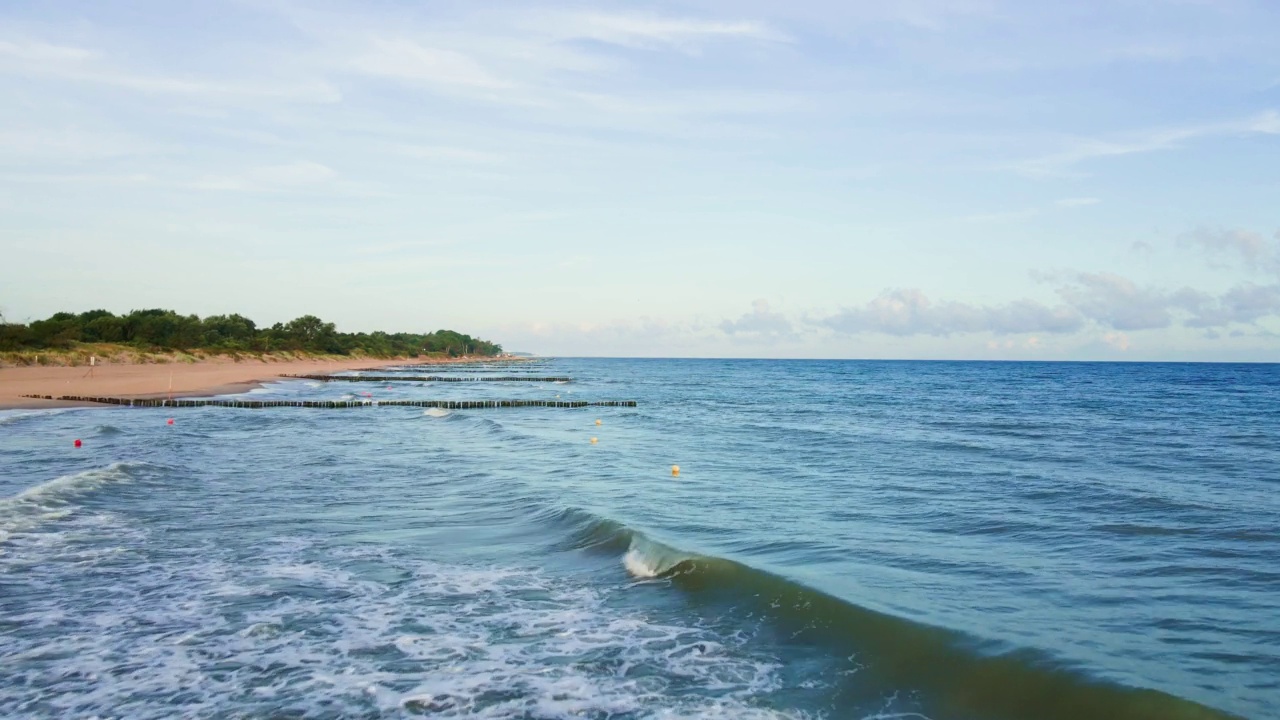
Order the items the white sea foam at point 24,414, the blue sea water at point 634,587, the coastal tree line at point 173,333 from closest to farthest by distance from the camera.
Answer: the blue sea water at point 634,587 < the white sea foam at point 24,414 < the coastal tree line at point 173,333

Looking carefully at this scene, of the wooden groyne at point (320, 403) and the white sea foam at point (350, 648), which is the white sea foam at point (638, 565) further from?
the wooden groyne at point (320, 403)

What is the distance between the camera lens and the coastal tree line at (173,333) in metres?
71.4

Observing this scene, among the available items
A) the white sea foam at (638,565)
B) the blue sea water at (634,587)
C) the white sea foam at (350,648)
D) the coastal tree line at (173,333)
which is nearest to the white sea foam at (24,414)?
the blue sea water at (634,587)

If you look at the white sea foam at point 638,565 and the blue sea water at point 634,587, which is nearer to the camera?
the blue sea water at point 634,587

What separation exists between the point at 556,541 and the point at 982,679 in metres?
7.60

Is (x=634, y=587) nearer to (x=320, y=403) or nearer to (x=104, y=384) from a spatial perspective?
(x=320, y=403)

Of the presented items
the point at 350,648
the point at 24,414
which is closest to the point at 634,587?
the point at 350,648

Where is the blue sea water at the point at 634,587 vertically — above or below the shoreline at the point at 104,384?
below

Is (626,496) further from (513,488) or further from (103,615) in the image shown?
(103,615)

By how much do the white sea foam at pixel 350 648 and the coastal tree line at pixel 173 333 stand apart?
2762 inches

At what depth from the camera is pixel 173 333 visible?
310 ft

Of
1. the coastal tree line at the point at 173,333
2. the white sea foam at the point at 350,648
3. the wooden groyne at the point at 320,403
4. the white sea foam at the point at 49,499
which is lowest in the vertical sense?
the white sea foam at the point at 350,648

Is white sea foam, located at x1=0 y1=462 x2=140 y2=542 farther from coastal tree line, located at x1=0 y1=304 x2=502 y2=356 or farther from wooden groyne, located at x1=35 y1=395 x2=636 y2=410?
coastal tree line, located at x1=0 y1=304 x2=502 y2=356

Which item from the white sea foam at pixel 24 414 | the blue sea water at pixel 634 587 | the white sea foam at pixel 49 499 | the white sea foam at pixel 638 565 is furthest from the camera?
the white sea foam at pixel 24 414
